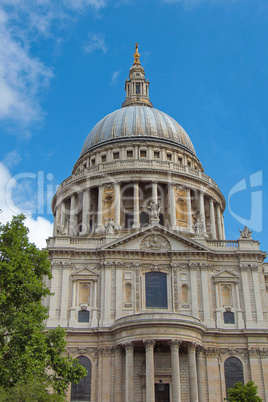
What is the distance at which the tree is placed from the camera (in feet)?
90.2

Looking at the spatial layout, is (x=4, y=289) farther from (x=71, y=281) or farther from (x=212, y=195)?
(x=212, y=195)

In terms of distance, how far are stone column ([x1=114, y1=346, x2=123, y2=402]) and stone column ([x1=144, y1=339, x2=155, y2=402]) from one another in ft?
10.3

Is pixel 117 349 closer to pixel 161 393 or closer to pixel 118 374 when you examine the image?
pixel 118 374

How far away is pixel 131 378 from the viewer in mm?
38844

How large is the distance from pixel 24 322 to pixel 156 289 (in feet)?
60.8

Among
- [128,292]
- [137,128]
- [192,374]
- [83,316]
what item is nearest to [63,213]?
[137,128]

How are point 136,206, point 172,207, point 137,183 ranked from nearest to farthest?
point 136,206
point 172,207
point 137,183

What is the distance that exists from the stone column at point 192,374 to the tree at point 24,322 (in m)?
11.5

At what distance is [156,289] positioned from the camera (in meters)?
45.0

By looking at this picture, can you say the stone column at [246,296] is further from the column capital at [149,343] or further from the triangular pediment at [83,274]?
the triangular pediment at [83,274]

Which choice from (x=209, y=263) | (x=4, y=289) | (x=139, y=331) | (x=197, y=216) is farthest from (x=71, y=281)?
(x=197, y=216)

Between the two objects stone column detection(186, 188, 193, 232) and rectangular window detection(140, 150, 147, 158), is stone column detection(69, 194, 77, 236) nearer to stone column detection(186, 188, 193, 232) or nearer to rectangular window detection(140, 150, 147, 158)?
rectangular window detection(140, 150, 147, 158)

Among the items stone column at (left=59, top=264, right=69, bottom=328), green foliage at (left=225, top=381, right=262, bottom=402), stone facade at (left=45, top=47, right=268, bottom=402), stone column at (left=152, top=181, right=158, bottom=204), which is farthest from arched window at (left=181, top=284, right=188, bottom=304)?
stone column at (left=152, top=181, right=158, bottom=204)

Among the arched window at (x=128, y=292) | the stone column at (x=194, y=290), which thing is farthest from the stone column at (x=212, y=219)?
the arched window at (x=128, y=292)
